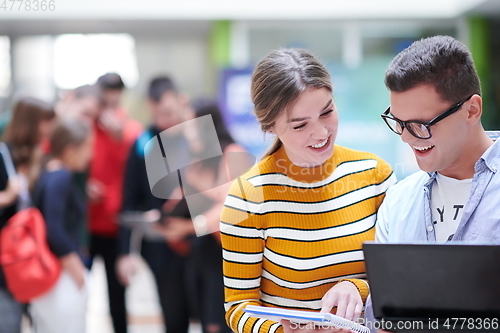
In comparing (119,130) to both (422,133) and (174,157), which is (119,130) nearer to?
(174,157)

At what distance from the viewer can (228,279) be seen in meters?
1.61

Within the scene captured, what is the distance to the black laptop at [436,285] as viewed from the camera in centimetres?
115

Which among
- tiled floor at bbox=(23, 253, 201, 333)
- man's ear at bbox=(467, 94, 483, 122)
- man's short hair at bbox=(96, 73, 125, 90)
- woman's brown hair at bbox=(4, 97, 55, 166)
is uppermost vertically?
man's short hair at bbox=(96, 73, 125, 90)

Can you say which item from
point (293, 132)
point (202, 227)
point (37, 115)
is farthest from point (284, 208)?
point (37, 115)

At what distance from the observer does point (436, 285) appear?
3.86ft

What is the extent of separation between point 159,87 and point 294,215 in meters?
2.17

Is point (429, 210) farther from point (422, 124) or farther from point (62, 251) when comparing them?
point (62, 251)

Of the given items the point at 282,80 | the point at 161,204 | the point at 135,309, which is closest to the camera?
the point at 282,80

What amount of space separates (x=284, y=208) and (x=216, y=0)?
540 cm

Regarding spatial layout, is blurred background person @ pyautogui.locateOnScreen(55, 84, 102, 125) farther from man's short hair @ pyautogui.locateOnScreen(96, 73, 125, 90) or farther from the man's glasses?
the man's glasses

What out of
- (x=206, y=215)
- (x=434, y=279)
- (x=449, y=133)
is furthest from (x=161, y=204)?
(x=434, y=279)

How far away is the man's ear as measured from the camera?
4.53ft

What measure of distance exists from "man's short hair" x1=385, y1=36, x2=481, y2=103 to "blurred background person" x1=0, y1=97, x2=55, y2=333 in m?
2.13

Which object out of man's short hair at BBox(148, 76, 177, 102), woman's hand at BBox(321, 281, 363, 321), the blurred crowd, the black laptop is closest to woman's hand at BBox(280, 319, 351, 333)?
woman's hand at BBox(321, 281, 363, 321)
